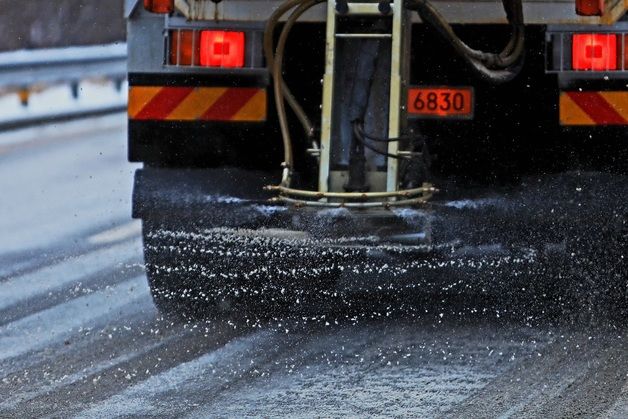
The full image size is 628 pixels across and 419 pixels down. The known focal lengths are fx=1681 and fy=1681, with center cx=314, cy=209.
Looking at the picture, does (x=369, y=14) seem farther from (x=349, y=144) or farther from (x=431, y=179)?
(x=431, y=179)

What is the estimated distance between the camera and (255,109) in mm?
8695

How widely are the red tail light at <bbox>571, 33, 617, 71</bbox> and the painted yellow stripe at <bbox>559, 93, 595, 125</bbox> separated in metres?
0.33

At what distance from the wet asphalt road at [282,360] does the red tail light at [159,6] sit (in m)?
1.29

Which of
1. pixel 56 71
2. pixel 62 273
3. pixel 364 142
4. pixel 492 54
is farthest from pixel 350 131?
pixel 56 71

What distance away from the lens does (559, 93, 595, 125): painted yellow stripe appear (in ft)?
28.3

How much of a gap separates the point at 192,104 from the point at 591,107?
207cm

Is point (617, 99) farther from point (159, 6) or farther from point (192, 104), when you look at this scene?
point (159, 6)

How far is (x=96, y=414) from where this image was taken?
5.47 metres

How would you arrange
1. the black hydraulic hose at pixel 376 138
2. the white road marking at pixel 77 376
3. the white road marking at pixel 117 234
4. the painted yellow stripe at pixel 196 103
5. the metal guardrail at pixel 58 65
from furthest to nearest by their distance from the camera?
the metal guardrail at pixel 58 65 < the white road marking at pixel 117 234 < the painted yellow stripe at pixel 196 103 < the black hydraulic hose at pixel 376 138 < the white road marking at pixel 77 376

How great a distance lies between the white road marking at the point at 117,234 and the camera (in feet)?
31.2

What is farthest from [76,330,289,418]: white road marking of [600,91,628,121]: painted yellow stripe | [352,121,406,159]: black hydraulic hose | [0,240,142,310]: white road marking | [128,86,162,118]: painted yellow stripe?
[600,91,628,121]: painted yellow stripe

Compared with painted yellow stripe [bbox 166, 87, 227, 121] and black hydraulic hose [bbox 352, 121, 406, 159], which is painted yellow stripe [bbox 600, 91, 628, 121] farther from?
painted yellow stripe [bbox 166, 87, 227, 121]

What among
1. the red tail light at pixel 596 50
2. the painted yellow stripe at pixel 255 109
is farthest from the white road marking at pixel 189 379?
the red tail light at pixel 596 50

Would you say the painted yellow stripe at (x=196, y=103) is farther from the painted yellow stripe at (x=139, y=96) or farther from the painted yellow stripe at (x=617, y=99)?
the painted yellow stripe at (x=617, y=99)
